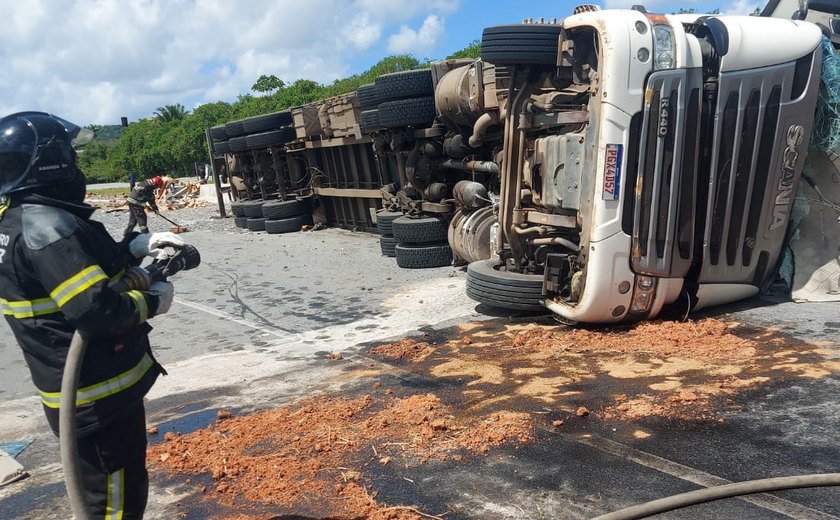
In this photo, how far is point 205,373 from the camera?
5.60m

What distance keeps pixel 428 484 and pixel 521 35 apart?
400cm

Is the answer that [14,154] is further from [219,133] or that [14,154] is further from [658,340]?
[219,133]

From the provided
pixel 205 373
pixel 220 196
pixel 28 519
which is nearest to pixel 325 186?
pixel 220 196

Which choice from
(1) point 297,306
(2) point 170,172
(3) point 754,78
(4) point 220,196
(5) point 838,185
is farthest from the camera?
(2) point 170,172

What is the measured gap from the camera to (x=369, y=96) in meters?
10.2

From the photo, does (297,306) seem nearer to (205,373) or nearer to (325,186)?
(205,373)

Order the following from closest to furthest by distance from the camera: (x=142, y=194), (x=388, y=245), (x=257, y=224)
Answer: (x=142, y=194), (x=388, y=245), (x=257, y=224)

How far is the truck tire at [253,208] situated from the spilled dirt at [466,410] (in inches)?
447

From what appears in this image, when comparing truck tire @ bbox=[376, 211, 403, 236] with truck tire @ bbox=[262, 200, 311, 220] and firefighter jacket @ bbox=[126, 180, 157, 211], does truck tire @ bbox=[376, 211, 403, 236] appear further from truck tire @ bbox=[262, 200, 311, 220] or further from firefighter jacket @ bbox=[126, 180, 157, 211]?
firefighter jacket @ bbox=[126, 180, 157, 211]

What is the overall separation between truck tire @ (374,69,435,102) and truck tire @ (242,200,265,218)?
23.5ft

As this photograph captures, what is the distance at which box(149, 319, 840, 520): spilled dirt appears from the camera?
3260 millimetres

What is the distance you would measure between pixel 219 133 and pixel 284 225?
4287 mm

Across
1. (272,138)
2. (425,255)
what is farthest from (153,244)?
(272,138)

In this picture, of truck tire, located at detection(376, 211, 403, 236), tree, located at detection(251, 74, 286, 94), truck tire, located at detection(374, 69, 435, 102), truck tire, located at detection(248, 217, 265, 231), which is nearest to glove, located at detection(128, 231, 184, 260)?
truck tire, located at detection(374, 69, 435, 102)
